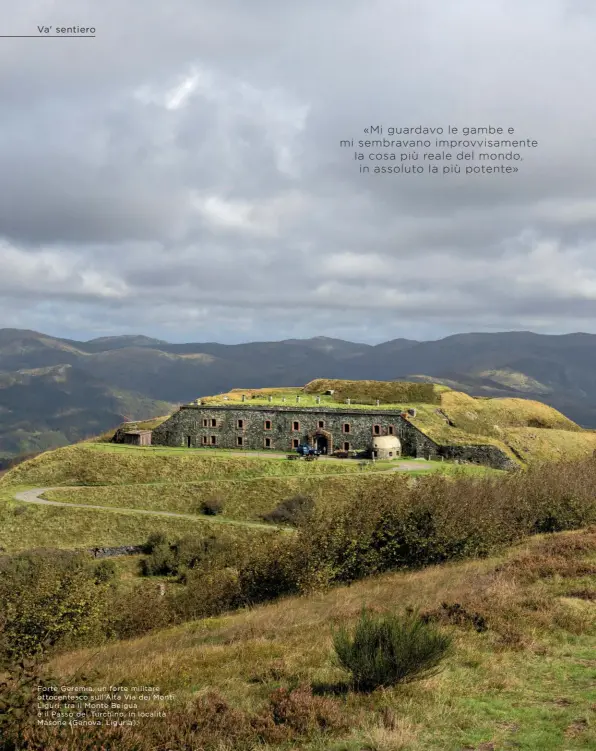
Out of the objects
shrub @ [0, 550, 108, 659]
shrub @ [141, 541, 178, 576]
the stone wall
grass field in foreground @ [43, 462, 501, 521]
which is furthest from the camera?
the stone wall

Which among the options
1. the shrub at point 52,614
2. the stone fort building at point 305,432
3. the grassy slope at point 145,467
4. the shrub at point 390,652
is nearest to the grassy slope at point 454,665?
the shrub at point 390,652

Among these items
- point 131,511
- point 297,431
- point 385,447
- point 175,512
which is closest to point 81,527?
point 131,511

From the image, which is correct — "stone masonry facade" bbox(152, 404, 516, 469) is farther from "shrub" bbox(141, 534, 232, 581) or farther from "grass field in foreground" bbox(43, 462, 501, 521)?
"shrub" bbox(141, 534, 232, 581)

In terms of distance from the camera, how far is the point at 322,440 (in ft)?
240

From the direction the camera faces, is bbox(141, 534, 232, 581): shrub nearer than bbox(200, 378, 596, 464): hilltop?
Yes

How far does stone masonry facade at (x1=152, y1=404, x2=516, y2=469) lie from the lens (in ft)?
223

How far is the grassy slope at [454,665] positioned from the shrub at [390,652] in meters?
0.33

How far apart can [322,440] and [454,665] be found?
6057cm

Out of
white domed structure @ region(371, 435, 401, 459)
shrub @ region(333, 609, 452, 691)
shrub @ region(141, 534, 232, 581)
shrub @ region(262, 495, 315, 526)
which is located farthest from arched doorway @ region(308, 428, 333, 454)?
shrub @ region(333, 609, 452, 691)

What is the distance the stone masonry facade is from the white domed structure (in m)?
1.47

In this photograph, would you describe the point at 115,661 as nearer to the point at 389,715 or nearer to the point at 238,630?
the point at 238,630

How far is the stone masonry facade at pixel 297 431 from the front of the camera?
2675 inches

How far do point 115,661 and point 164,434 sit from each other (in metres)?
65.5

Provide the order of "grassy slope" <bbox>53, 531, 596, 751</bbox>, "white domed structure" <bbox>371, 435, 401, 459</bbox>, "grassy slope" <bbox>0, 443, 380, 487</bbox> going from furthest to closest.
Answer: "white domed structure" <bbox>371, 435, 401, 459</bbox> → "grassy slope" <bbox>0, 443, 380, 487</bbox> → "grassy slope" <bbox>53, 531, 596, 751</bbox>
